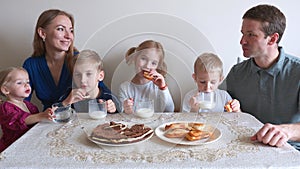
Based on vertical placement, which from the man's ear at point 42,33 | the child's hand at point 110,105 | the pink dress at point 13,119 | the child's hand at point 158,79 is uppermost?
the man's ear at point 42,33

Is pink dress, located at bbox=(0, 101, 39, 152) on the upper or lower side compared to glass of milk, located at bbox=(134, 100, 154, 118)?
lower

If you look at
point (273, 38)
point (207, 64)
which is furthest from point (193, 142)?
point (273, 38)

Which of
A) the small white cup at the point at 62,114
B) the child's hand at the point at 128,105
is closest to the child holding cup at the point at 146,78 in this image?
the child's hand at the point at 128,105

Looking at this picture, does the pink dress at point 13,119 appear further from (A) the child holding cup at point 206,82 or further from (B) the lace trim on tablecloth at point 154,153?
(A) the child holding cup at point 206,82

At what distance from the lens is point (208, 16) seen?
1791mm

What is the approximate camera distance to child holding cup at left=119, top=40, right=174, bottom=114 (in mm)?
1085

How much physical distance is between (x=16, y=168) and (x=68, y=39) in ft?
3.28

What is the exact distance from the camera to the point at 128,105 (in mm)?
1147

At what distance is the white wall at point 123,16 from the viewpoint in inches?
69.1

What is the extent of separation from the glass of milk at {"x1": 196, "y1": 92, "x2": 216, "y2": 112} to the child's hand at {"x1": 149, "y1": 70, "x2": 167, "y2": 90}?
14cm

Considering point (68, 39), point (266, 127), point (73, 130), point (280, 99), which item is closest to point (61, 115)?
point (73, 130)

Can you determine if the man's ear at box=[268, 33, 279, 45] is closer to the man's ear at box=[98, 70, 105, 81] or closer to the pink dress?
the man's ear at box=[98, 70, 105, 81]

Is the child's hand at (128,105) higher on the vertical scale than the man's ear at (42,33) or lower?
lower

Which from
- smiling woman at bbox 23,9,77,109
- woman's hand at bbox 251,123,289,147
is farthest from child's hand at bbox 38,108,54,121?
woman's hand at bbox 251,123,289,147
